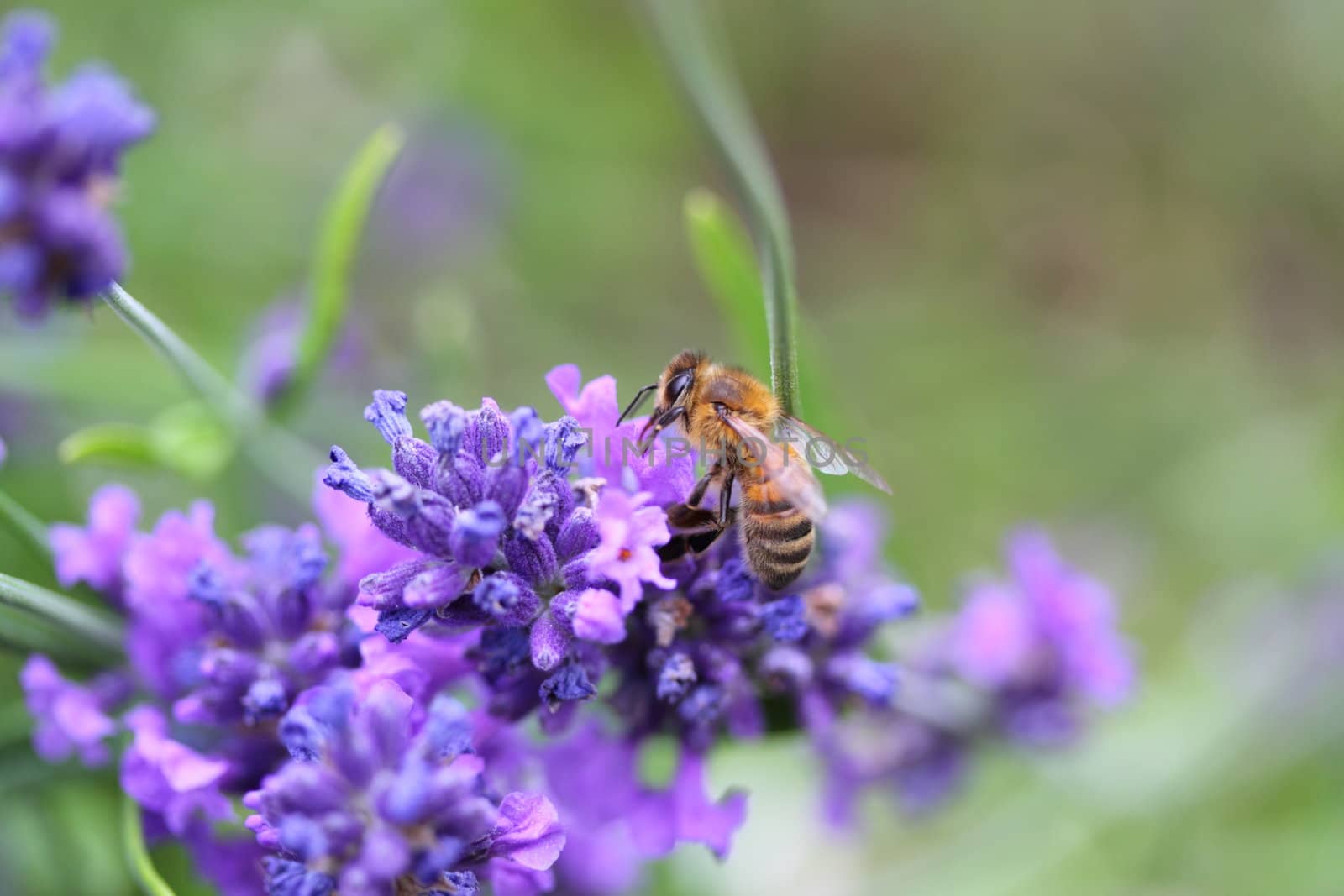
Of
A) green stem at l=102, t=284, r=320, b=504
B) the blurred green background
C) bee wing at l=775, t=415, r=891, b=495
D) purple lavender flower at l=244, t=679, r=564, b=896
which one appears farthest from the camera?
the blurred green background

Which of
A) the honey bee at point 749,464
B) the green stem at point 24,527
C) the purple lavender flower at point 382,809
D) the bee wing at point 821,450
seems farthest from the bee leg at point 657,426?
the green stem at point 24,527

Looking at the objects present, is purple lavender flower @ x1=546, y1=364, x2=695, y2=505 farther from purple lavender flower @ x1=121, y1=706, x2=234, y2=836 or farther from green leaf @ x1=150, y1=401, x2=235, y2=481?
green leaf @ x1=150, y1=401, x2=235, y2=481

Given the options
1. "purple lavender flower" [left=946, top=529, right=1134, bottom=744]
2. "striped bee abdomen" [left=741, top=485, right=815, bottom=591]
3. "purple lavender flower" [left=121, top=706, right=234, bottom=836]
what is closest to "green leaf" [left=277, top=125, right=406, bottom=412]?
"purple lavender flower" [left=121, top=706, right=234, bottom=836]

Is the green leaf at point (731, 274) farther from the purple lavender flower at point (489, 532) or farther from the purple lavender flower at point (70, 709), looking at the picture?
the purple lavender flower at point (70, 709)

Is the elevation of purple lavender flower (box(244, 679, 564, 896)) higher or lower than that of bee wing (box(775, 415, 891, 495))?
lower

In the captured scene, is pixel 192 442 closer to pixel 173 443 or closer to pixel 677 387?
pixel 173 443

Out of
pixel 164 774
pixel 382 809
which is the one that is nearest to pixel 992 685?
pixel 382 809
